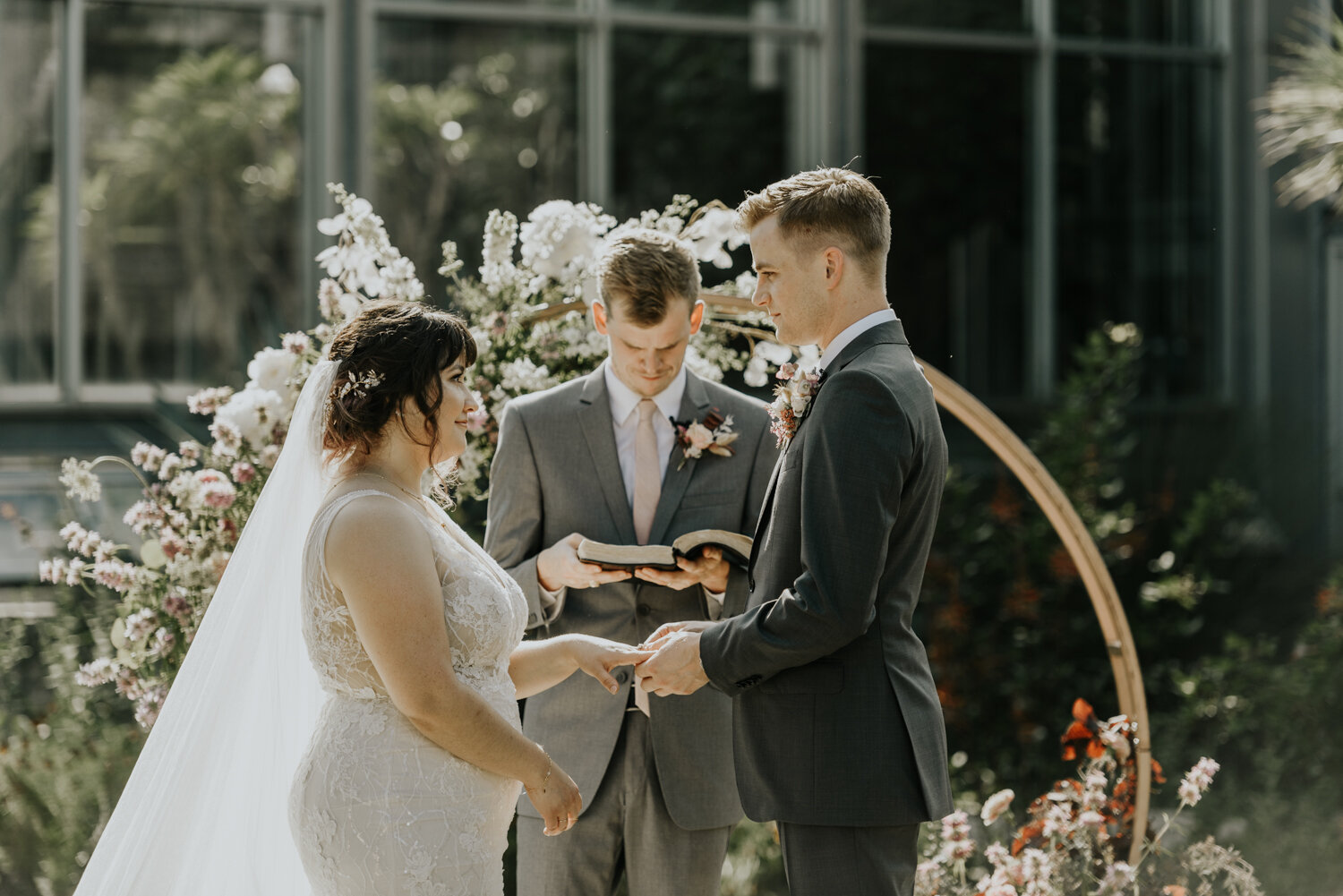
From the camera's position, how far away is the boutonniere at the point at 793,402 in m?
2.68

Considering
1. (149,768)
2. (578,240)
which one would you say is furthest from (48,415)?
(149,768)

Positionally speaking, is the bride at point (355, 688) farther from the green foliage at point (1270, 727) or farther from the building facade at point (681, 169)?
the green foliage at point (1270, 727)

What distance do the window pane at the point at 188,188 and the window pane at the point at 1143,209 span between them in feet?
16.7

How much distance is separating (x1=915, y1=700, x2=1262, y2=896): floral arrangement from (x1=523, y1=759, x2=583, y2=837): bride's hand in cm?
151

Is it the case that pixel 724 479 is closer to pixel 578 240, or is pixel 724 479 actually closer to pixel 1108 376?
pixel 578 240

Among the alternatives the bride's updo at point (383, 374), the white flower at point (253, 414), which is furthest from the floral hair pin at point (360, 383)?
the white flower at point (253, 414)

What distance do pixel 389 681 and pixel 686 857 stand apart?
1.08m

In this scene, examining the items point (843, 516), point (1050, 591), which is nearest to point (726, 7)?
point (1050, 591)

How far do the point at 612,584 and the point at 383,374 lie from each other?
3.17 ft

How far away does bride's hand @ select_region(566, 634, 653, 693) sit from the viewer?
2855 mm

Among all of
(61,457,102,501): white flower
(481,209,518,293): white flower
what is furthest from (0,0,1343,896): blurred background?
(481,209,518,293): white flower

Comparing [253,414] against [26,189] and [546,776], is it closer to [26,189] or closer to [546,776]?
[546,776]

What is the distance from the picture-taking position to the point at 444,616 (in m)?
2.41

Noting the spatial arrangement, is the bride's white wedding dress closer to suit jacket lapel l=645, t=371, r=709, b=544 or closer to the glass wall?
suit jacket lapel l=645, t=371, r=709, b=544
